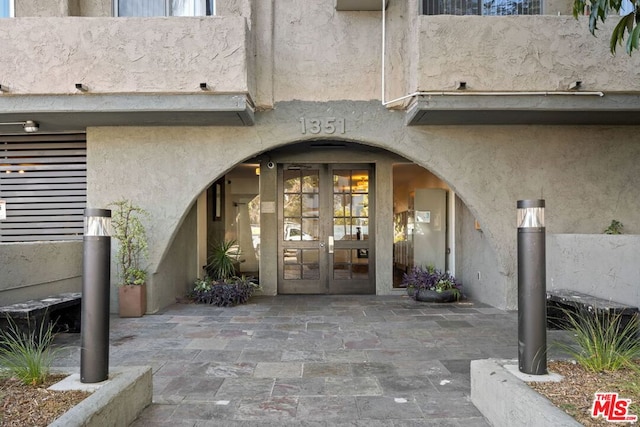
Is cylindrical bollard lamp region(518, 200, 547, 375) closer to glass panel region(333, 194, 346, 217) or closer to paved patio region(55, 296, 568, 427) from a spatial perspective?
paved patio region(55, 296, 568, 427)

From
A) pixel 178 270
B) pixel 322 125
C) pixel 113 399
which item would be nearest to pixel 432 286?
pixel 322 125

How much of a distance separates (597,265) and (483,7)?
14.6 feet

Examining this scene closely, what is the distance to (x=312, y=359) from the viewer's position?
4590 mm

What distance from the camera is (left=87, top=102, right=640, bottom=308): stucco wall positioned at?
6.77 meters

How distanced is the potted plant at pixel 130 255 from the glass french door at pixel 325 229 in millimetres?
2852

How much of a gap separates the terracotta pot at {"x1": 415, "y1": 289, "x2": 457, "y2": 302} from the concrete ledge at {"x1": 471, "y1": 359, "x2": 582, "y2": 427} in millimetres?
4276

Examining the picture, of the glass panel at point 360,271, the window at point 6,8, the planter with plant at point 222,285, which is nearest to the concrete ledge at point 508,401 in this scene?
the planter with plant at point 222,285

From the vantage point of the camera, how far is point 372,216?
28.8 ft

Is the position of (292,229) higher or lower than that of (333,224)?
lower

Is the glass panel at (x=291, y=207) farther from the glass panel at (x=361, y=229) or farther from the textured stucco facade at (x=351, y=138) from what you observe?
the textured stucco facade at (x=351, y=138)

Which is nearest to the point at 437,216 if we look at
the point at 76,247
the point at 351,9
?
the point at 351,9

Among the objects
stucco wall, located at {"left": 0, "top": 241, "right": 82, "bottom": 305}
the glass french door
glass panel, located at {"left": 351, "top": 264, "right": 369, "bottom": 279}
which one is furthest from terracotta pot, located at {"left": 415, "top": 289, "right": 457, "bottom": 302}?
stucco wall, located at {"left": 0, "top": 241, "right": 82, "bottom": 305}

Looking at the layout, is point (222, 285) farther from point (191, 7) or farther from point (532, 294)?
point (532, 294)

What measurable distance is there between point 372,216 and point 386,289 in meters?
1.53
